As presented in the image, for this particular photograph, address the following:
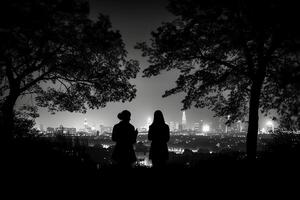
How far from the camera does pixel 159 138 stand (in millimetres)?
9695

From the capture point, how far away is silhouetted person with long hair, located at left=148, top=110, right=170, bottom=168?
377 inches

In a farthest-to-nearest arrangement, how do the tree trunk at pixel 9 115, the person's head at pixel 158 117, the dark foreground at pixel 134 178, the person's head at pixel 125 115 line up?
the tree trunk at pixel 9 115, the person's head at pixel 158 117, the person's head at pixel 125 115, the dark foreground at pixel 134 178

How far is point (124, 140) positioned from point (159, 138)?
1221 millimetres

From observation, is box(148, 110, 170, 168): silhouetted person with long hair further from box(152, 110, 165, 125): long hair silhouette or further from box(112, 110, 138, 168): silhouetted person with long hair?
box(112, 110, 138, 168): silhouetted person with long hair

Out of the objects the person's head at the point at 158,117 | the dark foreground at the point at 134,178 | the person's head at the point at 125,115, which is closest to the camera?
the dark foreground at the point at 134,178

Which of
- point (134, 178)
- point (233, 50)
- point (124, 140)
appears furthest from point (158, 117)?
point (233, 50)

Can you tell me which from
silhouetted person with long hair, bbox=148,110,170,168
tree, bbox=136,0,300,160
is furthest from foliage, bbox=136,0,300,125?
silhouetted person with long hair, bbox=148,110,170,168

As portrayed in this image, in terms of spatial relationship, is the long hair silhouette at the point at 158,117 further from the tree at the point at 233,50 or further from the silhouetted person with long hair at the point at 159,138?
the tree at the point at 233,50

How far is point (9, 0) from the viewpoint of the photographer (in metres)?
6.68

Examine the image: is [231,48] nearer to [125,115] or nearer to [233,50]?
[233,50]

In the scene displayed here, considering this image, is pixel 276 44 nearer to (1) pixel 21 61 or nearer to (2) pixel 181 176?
(2) pixel 181 176

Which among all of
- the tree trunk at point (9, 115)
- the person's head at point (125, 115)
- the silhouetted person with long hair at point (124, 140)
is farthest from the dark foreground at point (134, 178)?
the tree trunk at point (9, 115)

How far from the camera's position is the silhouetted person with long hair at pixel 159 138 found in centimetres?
958

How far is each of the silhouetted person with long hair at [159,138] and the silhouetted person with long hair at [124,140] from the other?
30.1 inches
